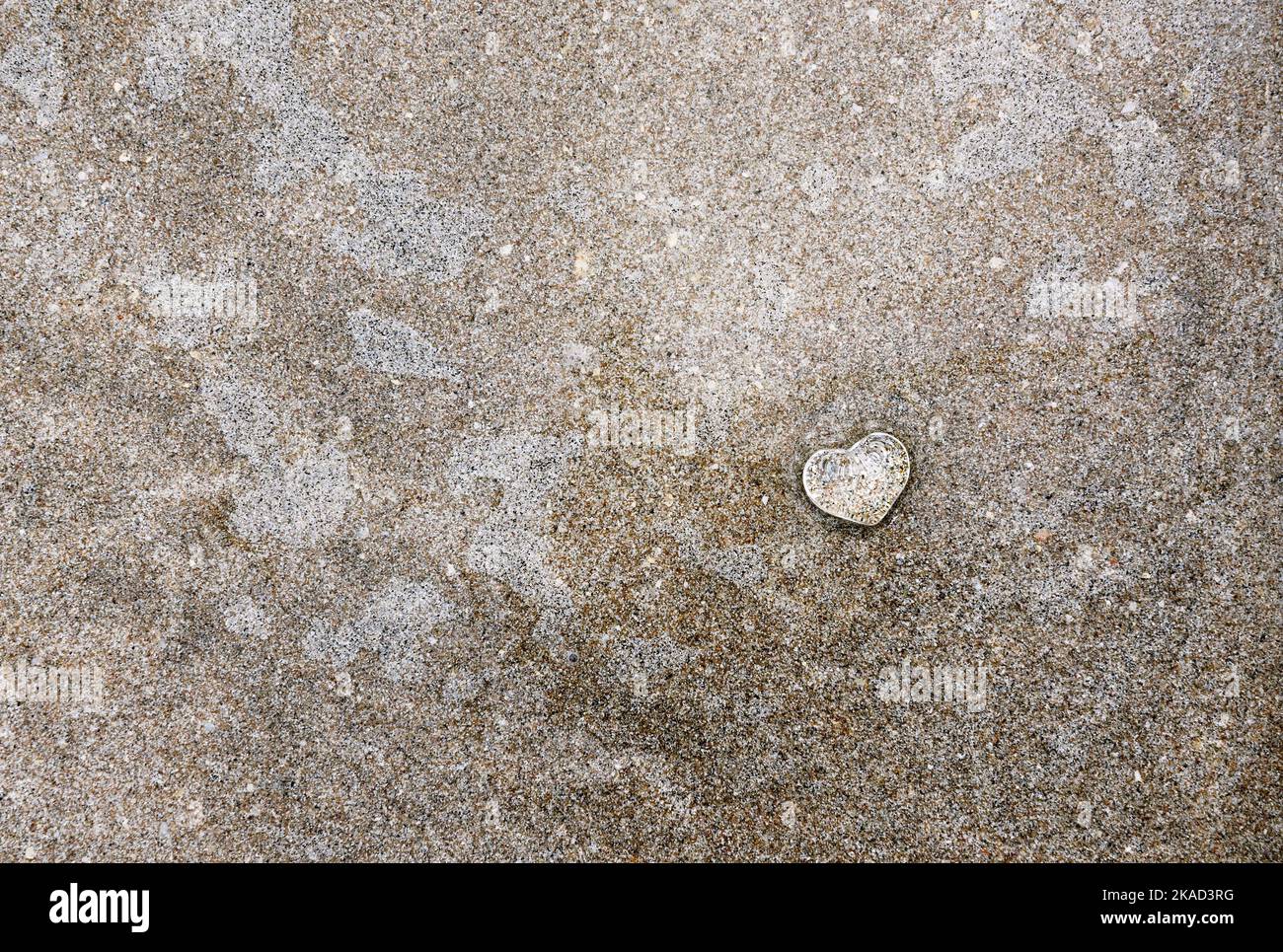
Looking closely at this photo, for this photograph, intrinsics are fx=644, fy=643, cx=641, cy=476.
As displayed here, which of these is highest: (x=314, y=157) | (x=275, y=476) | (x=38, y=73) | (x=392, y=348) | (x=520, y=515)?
(x=38, y=73)

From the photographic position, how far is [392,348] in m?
1.98

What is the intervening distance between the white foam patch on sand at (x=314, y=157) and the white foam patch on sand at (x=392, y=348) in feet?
0.55

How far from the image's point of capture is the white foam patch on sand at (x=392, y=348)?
198cm

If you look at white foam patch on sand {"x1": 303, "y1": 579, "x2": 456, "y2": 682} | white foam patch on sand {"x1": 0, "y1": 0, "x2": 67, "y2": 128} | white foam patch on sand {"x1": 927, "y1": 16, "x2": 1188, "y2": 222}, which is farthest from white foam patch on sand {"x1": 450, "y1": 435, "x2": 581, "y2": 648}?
white foam patch on sand {"x1": 0, "y1": 0, "x2": 67, "y2": 128}

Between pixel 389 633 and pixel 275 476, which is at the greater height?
pixel 275 476

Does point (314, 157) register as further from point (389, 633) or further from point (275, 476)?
point (389, 633)

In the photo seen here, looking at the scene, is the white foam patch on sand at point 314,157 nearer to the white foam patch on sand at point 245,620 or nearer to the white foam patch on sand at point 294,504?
the white foam patch on sand at point 294,504

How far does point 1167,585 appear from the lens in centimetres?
194

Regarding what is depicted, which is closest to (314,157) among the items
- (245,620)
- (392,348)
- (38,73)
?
(392,348)

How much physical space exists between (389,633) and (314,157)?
1.48 metres

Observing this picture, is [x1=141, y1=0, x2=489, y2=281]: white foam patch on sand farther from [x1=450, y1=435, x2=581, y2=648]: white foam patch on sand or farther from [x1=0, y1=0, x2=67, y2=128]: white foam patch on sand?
[x1=450, y1=435, x2=581, y2=648]: white foam patch on sand

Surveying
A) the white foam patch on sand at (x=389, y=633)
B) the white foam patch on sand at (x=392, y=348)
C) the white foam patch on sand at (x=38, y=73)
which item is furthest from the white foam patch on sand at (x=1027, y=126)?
the white foam patch on sand at (x=38, y=73)

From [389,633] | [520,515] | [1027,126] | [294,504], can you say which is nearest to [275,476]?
[294,504]
